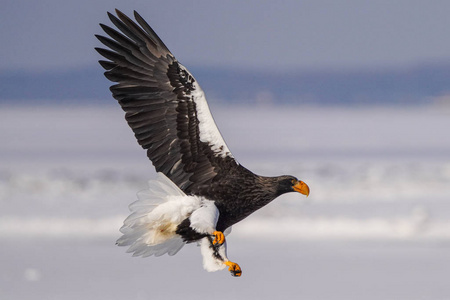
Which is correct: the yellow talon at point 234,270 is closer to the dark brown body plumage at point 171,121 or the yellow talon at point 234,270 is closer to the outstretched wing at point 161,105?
the dark brown body plumage at point 171,121

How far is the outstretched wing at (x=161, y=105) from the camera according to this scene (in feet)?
27.6

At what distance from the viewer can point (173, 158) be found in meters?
8.49

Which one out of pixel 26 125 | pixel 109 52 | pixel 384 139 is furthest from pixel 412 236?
pixel 26 125

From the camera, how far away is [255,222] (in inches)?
665

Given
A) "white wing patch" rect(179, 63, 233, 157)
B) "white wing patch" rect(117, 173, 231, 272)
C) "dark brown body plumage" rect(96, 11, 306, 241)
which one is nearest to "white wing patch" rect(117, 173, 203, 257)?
"white wing patch" rect(117, 173, 231, 272)

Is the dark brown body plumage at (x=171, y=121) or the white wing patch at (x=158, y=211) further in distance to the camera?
the dark brown body plumage at (x=171, y=121)

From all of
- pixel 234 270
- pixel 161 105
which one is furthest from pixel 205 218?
pixel 161 105

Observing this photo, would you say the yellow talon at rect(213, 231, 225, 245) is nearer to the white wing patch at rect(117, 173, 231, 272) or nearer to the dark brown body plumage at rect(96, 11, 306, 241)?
the white wing patch at rect(117, 173, 231, 272)

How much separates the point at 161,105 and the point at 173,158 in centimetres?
43

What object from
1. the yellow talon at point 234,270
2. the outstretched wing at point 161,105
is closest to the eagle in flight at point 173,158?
the outstretched wing at point 161,105

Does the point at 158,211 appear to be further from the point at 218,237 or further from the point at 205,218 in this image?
the point at 218,237

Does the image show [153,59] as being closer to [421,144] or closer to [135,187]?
[135,187]

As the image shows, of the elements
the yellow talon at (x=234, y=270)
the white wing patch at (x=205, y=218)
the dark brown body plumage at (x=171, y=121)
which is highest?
the dark brown body plumage at (x=171, y=121)

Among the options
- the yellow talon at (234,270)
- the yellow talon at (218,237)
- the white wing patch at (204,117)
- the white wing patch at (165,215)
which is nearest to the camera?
the yellow talon at (234,270)
